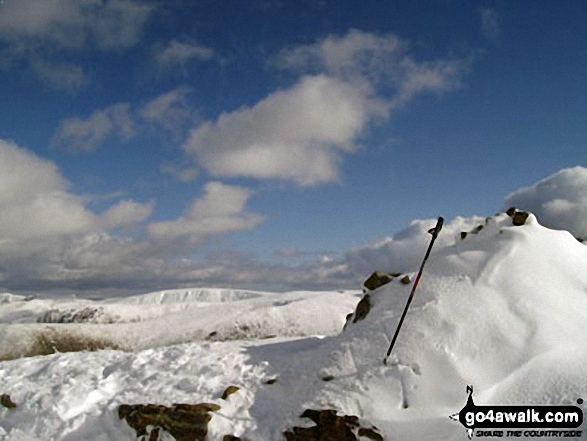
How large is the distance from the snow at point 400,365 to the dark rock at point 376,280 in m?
1.15

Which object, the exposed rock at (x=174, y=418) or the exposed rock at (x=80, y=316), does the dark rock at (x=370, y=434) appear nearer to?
the exposed rock at (x=174, y=418)

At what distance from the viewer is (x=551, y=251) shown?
17.2m

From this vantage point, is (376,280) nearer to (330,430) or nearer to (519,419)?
(330,430)

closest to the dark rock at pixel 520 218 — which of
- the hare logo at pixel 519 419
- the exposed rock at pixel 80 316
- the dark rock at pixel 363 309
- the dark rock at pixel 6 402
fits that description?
the dark rock at pixel 363 309

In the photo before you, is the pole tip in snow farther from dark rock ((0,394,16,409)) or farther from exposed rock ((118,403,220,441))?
dark rock ((0,394,16,409))

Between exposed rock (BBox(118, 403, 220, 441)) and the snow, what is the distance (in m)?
0.29

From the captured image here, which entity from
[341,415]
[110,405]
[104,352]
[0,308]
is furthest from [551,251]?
[0,308]

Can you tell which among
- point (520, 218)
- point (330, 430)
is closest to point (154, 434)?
point (330, 430)

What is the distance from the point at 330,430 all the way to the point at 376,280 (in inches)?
336

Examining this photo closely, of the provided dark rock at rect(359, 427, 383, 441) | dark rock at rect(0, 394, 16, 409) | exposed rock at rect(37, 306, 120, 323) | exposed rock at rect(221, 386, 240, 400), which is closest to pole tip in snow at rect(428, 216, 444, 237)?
dark rock at rect(359, 427, 383, 441)

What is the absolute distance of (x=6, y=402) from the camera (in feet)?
53.1

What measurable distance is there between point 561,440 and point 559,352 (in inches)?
135

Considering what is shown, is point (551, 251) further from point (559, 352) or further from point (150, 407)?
point (150, 407)

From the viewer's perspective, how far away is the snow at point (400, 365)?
12805 millimetres
